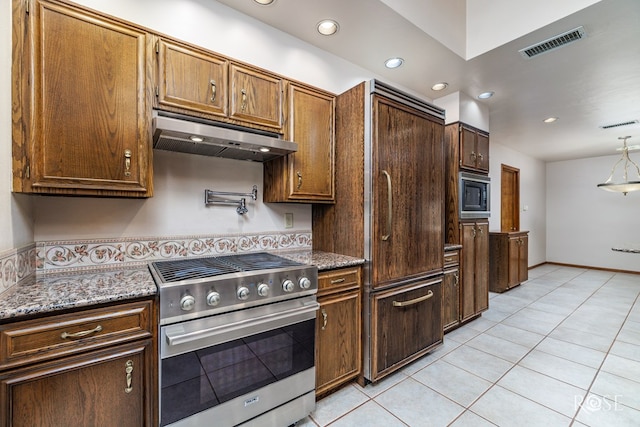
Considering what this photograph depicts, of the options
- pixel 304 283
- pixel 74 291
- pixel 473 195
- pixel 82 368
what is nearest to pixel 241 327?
pixel 304 283

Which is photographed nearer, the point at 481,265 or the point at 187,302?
the point at 187,302

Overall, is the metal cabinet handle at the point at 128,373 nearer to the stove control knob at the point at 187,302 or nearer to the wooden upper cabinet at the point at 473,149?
the stove control knob at the point at 187,302

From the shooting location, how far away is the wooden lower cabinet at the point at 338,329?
180cm

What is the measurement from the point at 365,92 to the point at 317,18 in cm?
69

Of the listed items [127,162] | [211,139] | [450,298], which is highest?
[211,139]

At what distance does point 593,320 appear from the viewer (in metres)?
3.31

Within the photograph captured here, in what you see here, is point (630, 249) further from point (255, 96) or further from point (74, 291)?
point (74, 291)

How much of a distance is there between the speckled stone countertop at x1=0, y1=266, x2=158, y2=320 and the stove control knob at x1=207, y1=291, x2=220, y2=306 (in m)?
0.23

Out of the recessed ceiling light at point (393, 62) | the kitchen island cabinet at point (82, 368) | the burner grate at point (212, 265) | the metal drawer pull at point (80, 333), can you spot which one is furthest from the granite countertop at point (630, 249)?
the metal drawer pull at point (80, 333)

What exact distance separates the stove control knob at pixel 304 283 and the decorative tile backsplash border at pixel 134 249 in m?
0.71

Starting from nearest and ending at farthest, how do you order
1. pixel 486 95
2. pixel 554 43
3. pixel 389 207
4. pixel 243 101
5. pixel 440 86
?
1. pixel 243 101
2. pixel 389 207
3. pixel 554 43
4. pixel 440 86
5. pixel 486 95

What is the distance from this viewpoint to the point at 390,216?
1974mm

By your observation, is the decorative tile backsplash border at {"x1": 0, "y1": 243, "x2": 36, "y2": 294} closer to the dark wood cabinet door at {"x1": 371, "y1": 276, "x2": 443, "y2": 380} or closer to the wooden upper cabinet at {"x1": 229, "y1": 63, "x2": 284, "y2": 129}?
the wooden upper cabinet at {"x1": 229, "y1": 63, "x2": 284, "y2": 129}

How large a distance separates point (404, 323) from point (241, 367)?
1.30m
